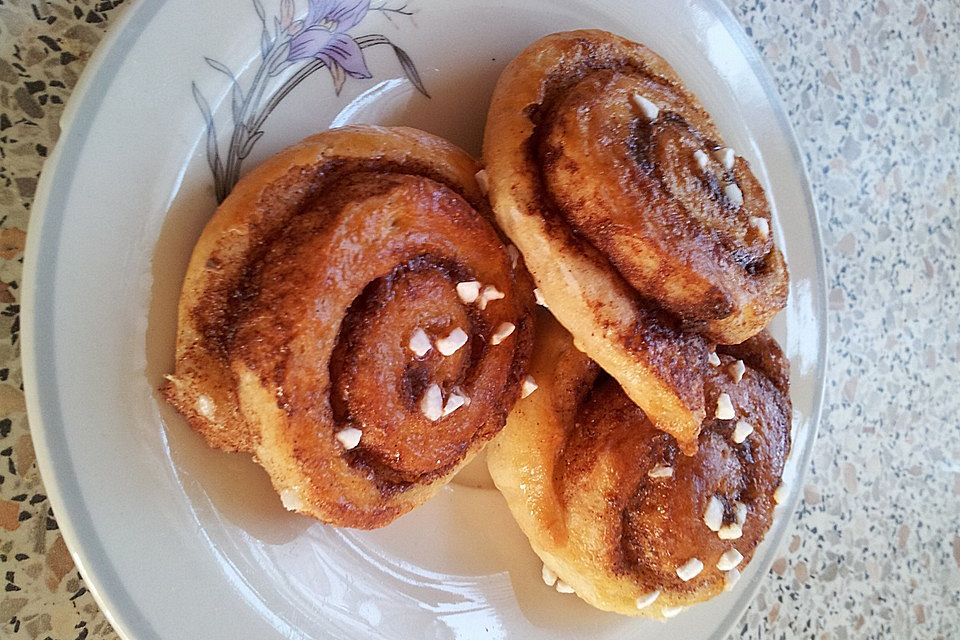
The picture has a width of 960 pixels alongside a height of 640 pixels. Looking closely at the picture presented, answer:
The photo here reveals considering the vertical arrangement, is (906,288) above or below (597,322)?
below

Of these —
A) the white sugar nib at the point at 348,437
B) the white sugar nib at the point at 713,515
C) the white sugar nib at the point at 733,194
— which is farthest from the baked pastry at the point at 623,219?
the white sugar nib at the point at 348,437

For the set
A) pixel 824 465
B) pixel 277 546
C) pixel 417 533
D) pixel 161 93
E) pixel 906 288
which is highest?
pixel 161 93

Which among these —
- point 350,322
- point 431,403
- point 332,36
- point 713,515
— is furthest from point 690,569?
point 332,36

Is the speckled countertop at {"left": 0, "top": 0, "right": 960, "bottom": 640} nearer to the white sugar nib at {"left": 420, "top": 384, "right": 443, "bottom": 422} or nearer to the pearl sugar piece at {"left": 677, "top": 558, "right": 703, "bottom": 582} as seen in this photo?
the pearl sugar piece at {"left": 677, "top": 558, "right": 703, "bottom": 582}

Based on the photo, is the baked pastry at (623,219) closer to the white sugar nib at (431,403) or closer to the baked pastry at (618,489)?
the baked pastry at (618,489)

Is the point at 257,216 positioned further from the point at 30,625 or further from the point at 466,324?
the point at 30,625

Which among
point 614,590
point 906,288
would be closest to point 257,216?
point 614,590

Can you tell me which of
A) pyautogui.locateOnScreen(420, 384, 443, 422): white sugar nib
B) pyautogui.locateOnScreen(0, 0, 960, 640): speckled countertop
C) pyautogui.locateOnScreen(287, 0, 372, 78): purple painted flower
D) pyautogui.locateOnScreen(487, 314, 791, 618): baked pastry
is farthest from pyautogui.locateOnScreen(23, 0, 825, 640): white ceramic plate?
pyautogui.locateOnScreen(0, 0, 960, 640): speckled countertop
